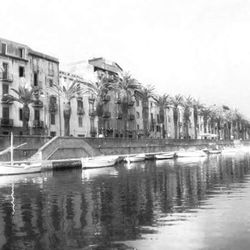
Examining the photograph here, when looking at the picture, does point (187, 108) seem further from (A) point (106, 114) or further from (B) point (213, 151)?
(A) point (106, 114)

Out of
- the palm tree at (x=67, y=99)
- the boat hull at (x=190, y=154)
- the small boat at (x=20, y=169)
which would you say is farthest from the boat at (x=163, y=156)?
the small boat at (x=20, y=169)

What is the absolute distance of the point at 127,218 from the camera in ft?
58.9

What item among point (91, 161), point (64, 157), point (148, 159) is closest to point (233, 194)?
point (91, 161)

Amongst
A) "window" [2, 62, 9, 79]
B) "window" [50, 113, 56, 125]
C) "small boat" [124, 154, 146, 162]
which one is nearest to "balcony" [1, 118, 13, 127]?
"window" [2, 62, 9, 79]

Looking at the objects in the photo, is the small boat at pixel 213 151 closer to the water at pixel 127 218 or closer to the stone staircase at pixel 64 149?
the stone staircase at pixel 64 149

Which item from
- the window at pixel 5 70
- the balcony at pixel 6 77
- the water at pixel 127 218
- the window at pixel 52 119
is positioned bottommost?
the water at pixel 127 218

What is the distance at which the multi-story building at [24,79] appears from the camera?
62094 mm

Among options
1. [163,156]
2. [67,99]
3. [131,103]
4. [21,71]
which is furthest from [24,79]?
[131,103]

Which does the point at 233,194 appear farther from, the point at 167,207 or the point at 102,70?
the point at 102,70

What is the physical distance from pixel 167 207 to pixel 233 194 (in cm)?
661

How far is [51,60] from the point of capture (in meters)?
71.4

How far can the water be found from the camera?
13.9 meters

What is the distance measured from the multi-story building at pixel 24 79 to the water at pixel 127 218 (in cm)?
3475

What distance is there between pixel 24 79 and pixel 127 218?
171 ft
